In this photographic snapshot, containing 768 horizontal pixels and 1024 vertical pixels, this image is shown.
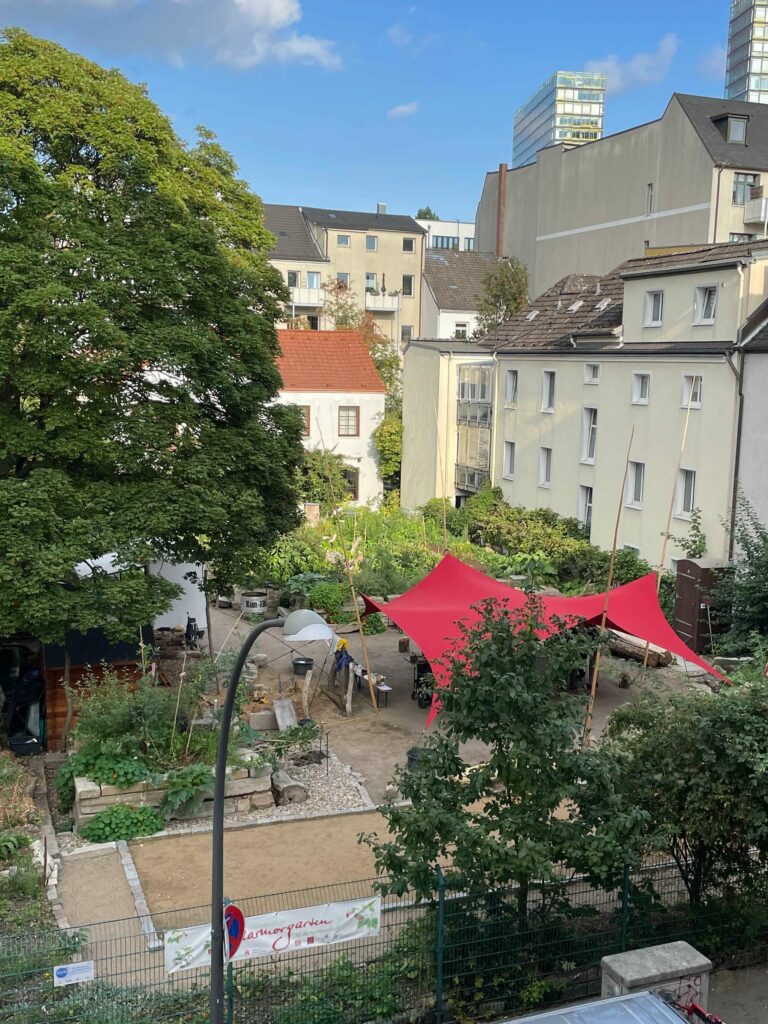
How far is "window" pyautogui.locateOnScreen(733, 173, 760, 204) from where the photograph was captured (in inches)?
1750

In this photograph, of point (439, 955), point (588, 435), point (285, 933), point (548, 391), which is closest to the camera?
point (285, 933)

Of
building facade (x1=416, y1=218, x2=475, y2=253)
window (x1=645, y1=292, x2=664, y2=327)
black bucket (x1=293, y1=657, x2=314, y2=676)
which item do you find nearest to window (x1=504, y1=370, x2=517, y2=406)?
window (x1=645, y1=292, x2=664, y2=327)

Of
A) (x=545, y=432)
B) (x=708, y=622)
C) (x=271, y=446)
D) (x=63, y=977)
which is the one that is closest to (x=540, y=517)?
(x=545, y=432)

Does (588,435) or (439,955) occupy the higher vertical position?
(588,435)

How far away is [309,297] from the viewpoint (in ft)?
200

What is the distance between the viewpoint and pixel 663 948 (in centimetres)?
964

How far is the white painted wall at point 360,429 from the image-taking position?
43906mm

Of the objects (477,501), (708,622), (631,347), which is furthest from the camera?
(477,501)

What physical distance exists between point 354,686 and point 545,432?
17640 mm

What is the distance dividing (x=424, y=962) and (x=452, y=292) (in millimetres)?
57904

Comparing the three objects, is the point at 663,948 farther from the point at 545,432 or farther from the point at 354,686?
the point at 545,432

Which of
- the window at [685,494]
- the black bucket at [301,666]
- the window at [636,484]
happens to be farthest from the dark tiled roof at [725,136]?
the black bucket at [301,666]

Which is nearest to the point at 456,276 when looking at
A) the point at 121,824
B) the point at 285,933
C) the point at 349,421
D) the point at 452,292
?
the point at 452,292

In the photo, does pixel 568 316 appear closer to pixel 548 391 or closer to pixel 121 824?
pixel 548 391
